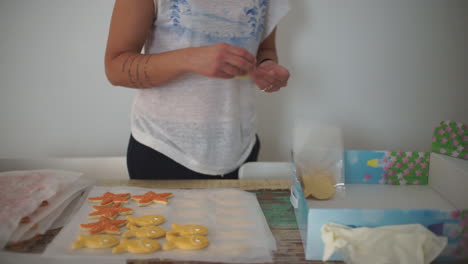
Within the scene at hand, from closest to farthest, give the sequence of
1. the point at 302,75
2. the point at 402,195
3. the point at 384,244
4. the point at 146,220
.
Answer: the point at 384,244 → the point at 146,220 → the point at 402,195 → the point at 302,75

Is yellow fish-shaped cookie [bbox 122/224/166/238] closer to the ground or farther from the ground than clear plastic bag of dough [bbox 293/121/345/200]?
closer to the ground

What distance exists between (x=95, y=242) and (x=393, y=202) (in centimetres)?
53

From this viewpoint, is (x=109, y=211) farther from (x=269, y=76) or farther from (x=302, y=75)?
(x=302, y=75)

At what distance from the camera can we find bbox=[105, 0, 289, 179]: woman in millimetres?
800

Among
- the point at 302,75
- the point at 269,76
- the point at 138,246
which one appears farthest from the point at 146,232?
the point at 302,75

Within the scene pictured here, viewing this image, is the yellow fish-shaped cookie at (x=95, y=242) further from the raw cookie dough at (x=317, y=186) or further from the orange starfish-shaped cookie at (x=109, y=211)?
the raw cookie dough at (x=317, y=186)

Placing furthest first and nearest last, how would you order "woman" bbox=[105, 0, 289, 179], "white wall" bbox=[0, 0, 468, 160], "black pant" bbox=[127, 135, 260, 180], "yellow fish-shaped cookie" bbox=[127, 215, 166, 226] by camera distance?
1. "white wall" bbox=[0, 0, 468, 160]
2. "black pant" bbox=[127, 135, 260, 180]
3. "woman" bbox=[105, 0, 289, 179]
4. "yellow fish-shaped cookie" bbox=[127, 215, 166, 226]

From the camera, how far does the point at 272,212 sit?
72 cm

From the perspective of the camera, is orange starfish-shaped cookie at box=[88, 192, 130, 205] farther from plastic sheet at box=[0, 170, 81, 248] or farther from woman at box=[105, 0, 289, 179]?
woman at box=[105, 0, 289, 179]

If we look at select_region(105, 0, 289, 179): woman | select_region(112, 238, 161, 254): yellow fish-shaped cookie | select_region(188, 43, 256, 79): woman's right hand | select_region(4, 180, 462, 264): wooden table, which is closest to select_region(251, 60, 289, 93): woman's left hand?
select_region(105, 0, 289, 179): woman

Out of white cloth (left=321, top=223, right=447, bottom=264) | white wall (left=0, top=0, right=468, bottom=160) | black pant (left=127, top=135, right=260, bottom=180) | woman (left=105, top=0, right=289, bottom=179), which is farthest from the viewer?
white wall (left=0, top=0, right=468, bottom=160)

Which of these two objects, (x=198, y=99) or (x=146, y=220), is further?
(x=198, y=99)

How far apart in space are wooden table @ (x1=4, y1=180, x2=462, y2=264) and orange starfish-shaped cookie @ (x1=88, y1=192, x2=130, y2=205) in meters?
0.09

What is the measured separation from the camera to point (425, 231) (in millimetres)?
530
